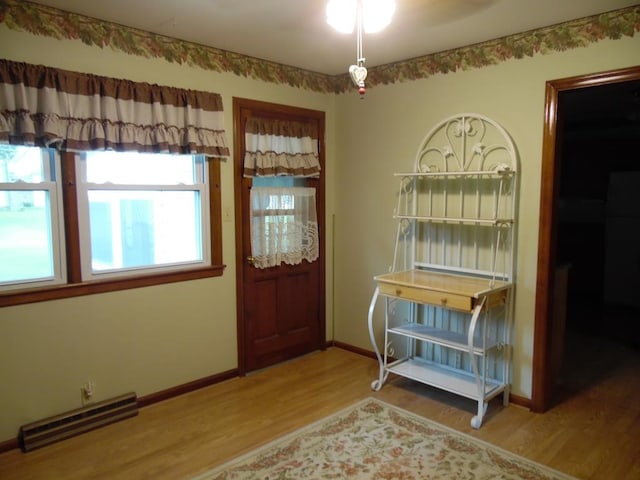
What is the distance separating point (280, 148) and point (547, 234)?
6.69 feet

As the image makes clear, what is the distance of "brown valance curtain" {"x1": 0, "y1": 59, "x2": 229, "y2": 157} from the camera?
244 centimetres

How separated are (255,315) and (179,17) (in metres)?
2.19

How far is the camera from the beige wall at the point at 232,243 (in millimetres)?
2623

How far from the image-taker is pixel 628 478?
234cm

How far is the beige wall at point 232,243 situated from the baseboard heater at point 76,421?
0.07 meters

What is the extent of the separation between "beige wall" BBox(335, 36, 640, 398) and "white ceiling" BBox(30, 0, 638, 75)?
0.26m

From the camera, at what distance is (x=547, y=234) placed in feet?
9.57

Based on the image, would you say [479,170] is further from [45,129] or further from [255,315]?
[45,129]

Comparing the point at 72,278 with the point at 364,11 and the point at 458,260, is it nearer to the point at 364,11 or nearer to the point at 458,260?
the point at 364,11

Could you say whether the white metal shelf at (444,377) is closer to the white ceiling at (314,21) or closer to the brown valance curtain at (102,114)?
the brown valance curtain at (102,114)

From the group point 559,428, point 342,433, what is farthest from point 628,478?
point 342,433

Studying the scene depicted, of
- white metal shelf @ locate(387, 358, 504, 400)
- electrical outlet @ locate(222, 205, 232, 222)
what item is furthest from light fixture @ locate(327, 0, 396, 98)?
white metal shelf @ locate(387, 358, 504, 400)

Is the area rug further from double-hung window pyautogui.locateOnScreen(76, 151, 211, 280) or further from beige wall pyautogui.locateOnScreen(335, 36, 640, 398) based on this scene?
double-hung window pyautogui.locateOnScreen(76, 151, 211, 280)

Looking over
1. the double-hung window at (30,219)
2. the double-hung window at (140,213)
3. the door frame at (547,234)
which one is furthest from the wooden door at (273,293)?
the door frame at (547,234)
